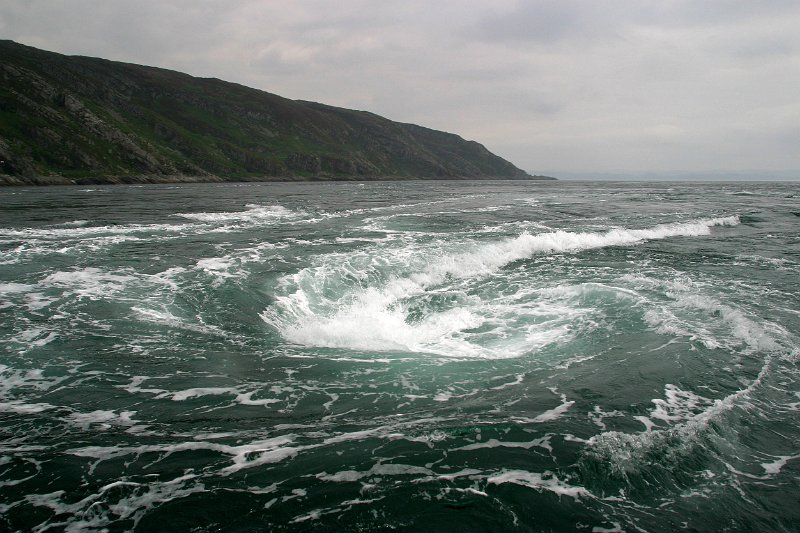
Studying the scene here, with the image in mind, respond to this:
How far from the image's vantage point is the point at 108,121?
105m

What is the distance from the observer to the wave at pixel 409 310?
11.8 m

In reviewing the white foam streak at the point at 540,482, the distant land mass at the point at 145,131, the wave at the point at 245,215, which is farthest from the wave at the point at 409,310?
the distant land mass at the point at 145,131

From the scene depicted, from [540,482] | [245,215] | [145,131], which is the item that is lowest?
[540,482]

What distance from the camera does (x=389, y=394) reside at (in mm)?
8773

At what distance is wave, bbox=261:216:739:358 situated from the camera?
11.8 metres

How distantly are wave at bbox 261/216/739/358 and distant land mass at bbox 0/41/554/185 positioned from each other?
73.3 metres

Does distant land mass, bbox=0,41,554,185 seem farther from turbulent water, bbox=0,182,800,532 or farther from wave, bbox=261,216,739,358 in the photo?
turbulent water, bbox=0,182,800,532

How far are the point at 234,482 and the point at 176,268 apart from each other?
43.4 ft

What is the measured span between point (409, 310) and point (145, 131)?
13627cm

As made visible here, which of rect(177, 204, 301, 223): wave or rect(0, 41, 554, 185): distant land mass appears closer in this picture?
rect(177, 204, 301, 223): wave

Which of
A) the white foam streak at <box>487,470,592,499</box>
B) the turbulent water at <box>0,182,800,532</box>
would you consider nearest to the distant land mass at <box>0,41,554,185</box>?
the turbulent water at <box>0,182,800,532</box>

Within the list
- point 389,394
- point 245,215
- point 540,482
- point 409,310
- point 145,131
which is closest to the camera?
point 540,482

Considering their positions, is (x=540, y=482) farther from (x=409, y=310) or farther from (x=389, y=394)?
(x=409, y=310)

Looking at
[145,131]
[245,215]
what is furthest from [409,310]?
[145,131]
